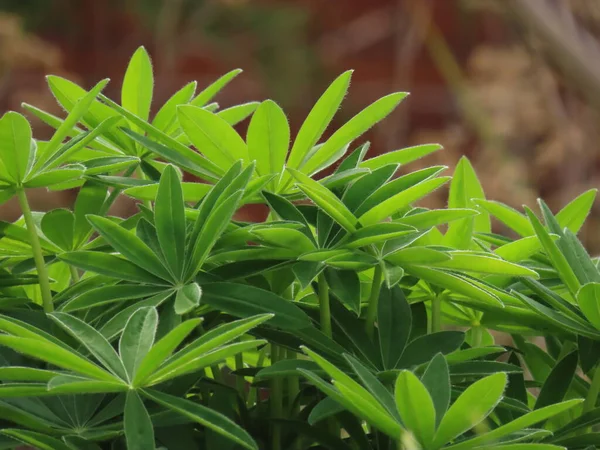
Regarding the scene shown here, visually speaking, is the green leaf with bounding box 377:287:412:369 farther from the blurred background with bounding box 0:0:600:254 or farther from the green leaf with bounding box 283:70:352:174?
Result: the blurred background with bounding box 0:0:600:254

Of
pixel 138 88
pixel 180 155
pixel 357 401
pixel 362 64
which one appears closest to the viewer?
pixel 357 401

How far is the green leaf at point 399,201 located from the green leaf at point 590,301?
7 cm

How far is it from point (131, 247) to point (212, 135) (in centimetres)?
7

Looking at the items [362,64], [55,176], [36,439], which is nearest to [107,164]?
[55,176]

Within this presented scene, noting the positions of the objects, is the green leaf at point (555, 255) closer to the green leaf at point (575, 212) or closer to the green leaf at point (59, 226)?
the green leaf at point (575, 212)

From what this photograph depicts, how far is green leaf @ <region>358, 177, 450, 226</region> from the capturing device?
1.09ft

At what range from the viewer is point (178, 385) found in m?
0.33

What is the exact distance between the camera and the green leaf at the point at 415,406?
11.0 inches

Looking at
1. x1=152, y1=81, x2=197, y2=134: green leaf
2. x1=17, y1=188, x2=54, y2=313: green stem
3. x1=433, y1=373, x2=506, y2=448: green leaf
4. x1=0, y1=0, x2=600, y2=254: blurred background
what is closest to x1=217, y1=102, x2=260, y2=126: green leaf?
x1=152, y1=81, x2=197, y2=134: green leaf

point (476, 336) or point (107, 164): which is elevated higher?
point (107, 164)

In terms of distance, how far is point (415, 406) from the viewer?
283 mm

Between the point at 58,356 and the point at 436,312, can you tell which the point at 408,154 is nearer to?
the point at 436,312

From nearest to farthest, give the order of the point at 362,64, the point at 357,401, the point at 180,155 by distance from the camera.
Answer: the point at 357,401 → the point at 180,155 → the point at 362,64

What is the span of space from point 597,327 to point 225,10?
12.2 feet
